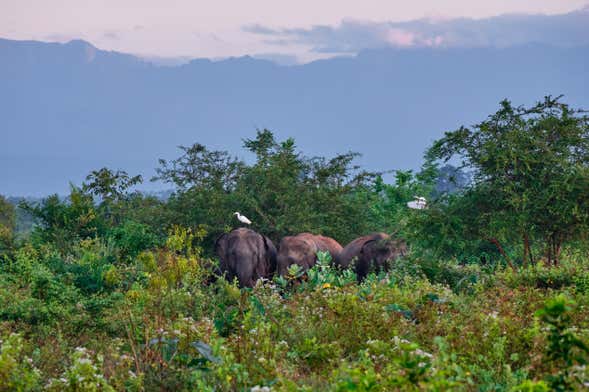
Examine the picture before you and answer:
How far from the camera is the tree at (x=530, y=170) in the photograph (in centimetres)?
1366

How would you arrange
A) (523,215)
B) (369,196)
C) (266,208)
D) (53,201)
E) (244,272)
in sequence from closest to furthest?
(523,215) < (244,272) < (53,201) < (266,208) < (369,196)

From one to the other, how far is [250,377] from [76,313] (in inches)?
200

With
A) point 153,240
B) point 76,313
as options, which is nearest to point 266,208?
point 153,240

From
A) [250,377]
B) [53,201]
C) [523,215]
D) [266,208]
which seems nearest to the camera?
[250,377]

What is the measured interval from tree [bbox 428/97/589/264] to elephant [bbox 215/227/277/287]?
15.8ft

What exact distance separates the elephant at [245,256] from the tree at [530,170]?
483 centimetres

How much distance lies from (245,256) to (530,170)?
261 inches

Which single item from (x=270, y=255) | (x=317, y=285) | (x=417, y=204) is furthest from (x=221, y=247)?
(x=317, y=285)

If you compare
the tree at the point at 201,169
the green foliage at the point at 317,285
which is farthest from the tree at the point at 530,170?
the tree at the point at 201,169

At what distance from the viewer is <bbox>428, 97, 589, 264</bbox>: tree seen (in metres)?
13.7

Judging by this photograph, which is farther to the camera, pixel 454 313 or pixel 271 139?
pixel 271 139

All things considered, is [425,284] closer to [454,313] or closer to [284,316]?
[454,313]

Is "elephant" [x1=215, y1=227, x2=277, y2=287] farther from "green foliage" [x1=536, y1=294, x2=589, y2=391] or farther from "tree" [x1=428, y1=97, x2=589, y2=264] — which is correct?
"green foliage" [x1=536, y1=294, x2=589, y2=391]

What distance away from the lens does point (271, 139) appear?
23.0 meters
